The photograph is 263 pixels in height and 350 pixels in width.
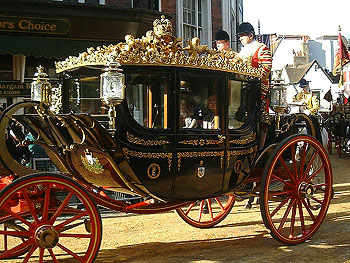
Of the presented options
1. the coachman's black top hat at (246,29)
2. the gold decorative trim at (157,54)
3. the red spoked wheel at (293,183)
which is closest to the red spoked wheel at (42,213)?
the gold decorative trim at (157,54)

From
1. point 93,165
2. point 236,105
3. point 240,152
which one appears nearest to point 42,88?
point 93,165

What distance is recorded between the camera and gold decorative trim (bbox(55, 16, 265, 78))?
3.99 metres

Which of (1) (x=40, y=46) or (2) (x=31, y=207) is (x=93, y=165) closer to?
(2) (x=31, y=207)

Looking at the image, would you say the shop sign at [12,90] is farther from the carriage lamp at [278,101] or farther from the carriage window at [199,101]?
the carriage window at [199,101]

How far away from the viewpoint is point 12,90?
9.11m

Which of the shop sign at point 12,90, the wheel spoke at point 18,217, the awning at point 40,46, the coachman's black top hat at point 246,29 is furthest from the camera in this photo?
the shop sign at point 12,90

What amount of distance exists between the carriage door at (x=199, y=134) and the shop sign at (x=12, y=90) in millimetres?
5510

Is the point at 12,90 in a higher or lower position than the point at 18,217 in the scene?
higher

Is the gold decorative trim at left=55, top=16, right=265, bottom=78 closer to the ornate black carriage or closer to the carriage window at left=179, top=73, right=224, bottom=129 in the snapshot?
the ornate black carriage

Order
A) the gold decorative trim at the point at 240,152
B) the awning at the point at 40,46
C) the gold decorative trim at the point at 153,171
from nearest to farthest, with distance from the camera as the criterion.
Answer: the gold decorative trim at the point at 153,171 → the gold decorative trim at the point at 240,152 → the awning at the point at 40,46

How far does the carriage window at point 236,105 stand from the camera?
462 cm

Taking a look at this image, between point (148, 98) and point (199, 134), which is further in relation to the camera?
point (199, 134)

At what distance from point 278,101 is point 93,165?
2.10 metres

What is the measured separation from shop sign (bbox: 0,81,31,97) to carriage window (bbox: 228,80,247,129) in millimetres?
5427
